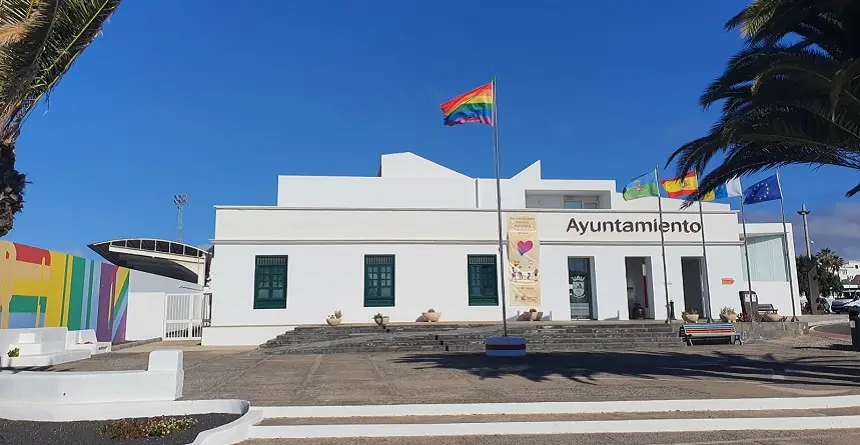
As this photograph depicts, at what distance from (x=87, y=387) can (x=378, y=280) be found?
14.3 metres

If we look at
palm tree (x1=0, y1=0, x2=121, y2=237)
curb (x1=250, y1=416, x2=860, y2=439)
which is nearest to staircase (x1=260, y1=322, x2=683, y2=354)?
curb (x1=250, y1=416, x2=860, y2=439)

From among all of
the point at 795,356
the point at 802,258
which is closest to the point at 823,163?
the point at 795,356

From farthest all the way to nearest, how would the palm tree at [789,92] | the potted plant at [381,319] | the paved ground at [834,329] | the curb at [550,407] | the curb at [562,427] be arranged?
the paved ground at [834,329], the potted plant at [381,319], the palm tree at [789,92], the curb at [550,407], the curb at [562,427]

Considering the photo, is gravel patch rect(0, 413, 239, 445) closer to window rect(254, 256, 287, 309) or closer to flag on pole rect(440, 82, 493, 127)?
flag on pole rect(440, 82, 493, 127)

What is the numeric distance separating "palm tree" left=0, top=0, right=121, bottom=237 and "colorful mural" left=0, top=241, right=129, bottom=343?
762cm

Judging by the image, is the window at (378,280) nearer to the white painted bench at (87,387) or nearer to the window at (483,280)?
the window at (483,280)

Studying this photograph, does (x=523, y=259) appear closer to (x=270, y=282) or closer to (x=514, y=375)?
(x=270, y=282)

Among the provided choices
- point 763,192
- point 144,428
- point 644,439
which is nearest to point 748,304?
point 763,192

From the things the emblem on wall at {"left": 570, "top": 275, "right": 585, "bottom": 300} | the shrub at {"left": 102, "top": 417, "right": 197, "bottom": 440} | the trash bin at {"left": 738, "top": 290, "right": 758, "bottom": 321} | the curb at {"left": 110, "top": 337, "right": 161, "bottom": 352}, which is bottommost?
the shrub at {"left": 102, "top": 417, "right": 197, "bottom": 440}

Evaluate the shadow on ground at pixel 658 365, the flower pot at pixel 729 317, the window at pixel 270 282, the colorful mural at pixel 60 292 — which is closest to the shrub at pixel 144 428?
the shadow on ground at pixel 658 365

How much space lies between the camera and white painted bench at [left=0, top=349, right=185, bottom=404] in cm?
816

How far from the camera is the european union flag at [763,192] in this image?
80.7ft

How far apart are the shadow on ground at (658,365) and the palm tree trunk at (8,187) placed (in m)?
8.30

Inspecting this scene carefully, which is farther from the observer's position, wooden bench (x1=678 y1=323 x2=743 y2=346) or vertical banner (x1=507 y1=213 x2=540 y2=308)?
vertical banner (x1=507 y1=213 x2=540 y2=308)
